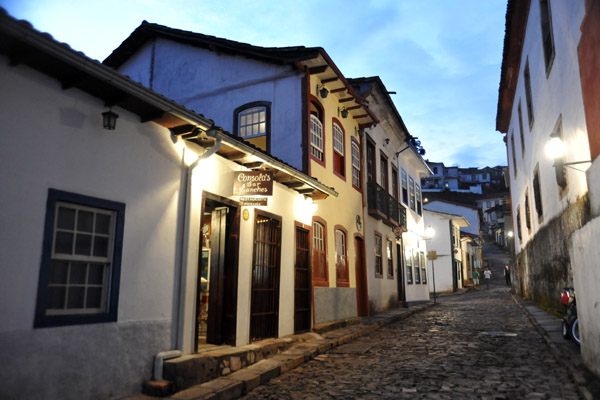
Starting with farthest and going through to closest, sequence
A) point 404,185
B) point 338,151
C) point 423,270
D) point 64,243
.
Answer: point 423,270 → point 404,185 → point 338,151 → point 64,243

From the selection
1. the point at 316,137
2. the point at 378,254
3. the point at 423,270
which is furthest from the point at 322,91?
the point at 423,270

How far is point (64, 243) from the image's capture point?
508 cm

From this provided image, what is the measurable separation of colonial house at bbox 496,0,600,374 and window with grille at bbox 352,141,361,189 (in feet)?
17.9

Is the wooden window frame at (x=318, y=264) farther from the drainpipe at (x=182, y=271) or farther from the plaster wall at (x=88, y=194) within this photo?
the plaster wall at (x=88, y=194)

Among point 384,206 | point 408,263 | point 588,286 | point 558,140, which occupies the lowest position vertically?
point 588,286

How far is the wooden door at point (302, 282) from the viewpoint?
34.2 ft

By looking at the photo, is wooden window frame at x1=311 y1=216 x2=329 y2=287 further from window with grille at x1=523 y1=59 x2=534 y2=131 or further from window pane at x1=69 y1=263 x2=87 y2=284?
window with grille at x1=523 y1=59 x2=534 y2=131

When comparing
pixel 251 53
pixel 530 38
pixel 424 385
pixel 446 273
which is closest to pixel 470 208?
pixel 446 273

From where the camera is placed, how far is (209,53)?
13789mm

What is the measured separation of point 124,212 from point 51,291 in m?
1.22

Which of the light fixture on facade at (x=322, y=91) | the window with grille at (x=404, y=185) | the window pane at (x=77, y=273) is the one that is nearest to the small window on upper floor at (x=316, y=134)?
the light fixture on facade at (x=322, y=91)

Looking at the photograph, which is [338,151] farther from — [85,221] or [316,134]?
[85,221]

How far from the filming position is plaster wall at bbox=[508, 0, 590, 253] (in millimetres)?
8297

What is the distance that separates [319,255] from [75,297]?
24.3 ft
